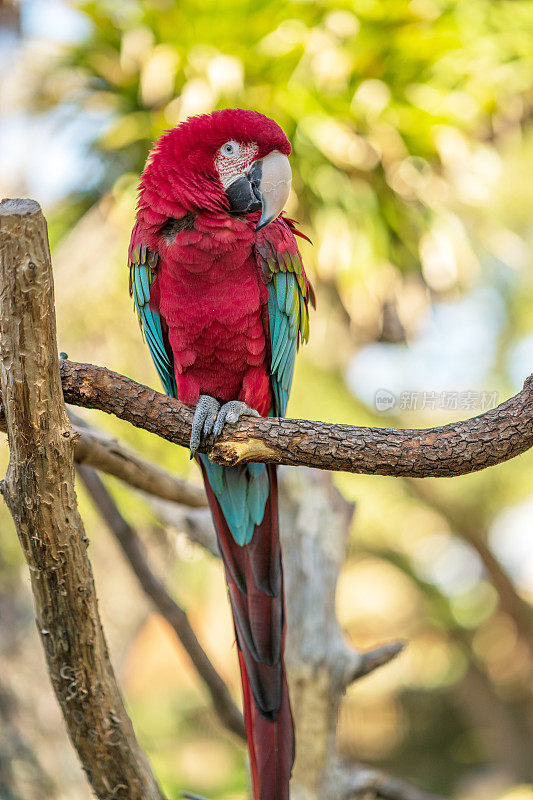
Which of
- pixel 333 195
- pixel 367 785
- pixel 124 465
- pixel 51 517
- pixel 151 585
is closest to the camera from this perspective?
pixel 51 517

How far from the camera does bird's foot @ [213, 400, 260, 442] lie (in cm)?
112

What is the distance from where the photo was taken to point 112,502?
68.5 inches

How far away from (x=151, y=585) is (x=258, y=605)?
52 centimetres

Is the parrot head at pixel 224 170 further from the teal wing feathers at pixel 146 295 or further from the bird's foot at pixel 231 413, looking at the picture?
the bird's foot at pixel 231 413

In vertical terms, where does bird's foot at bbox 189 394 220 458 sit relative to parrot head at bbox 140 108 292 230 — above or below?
below

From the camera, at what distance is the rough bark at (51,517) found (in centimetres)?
81

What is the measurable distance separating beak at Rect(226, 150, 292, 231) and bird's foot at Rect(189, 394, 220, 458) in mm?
368

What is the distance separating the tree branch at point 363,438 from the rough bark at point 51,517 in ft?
0.39

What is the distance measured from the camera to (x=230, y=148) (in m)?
1.32

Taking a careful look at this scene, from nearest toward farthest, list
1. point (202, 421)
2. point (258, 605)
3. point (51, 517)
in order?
point (51, 517)
point (202, 421)
point (258, 605)

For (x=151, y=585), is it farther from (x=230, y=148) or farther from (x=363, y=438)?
(x=230, y=148)

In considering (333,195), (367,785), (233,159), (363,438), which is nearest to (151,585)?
(367,785)

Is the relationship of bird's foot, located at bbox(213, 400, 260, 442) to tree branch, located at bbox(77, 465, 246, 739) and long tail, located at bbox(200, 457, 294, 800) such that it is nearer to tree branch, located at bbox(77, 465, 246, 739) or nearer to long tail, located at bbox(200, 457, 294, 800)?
long tail, located at bbox(200, 457, 294, 800)

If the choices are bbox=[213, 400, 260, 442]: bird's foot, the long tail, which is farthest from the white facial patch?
the long tail
